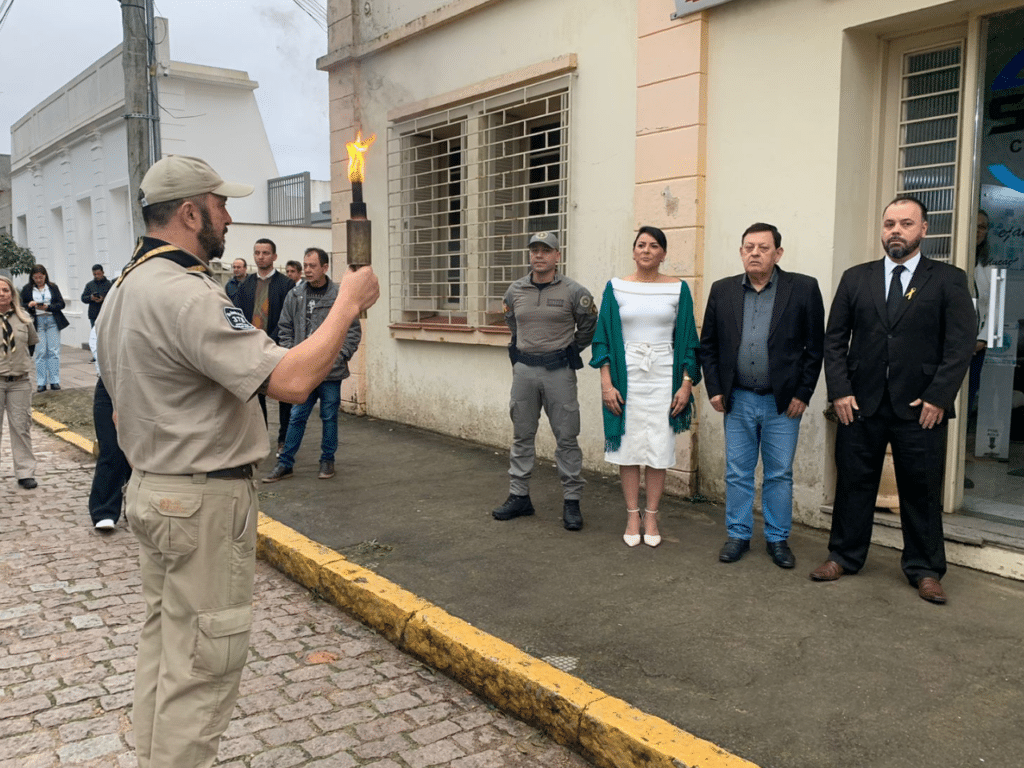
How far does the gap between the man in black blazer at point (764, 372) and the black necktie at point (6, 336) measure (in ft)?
18.2

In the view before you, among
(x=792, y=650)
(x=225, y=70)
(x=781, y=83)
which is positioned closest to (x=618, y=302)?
(x=781, y=83)

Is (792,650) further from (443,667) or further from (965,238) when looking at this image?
(965,238)

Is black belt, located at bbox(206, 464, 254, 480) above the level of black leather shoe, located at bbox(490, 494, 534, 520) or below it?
above

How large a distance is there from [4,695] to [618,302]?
3730 mm

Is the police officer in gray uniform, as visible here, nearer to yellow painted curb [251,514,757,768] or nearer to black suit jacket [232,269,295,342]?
yellow painted curb [251,514,757,768]

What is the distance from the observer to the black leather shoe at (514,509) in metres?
5.86

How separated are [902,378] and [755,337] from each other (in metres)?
0.83

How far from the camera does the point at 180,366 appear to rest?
2432 millimetres

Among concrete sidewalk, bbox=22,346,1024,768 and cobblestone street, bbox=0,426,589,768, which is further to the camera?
cobblestone street, bbox=0,426,589,768

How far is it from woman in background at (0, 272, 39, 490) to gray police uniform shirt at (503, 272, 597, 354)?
4.27m

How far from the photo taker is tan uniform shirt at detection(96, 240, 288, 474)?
2342mm

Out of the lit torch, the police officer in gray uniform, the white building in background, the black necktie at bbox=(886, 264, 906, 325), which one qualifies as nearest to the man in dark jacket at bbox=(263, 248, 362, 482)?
the police officer in gray uniform

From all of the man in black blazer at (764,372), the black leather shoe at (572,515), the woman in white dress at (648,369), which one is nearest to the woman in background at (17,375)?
the black leather shoe at (572,515)

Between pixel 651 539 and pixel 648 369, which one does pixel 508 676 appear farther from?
pixel 648 369
